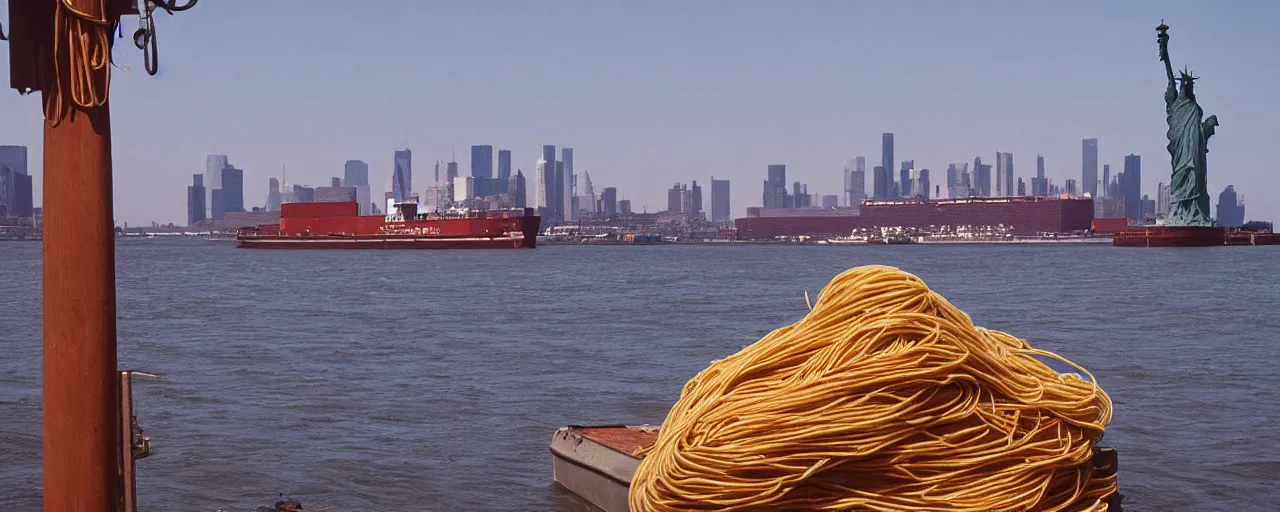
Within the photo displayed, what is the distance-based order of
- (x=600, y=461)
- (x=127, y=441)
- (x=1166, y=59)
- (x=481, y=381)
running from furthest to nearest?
(x=1166, y=59) < (x=481, y=381) < (x=600, y=461) < (x=127, y=441)

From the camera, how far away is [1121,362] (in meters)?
19.0

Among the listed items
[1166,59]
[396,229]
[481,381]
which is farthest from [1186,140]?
[481,381]

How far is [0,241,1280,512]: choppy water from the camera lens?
32.9 feet

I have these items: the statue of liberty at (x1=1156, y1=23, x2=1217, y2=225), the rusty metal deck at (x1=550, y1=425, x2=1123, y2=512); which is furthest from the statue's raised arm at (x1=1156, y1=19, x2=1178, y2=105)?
the rusty metal deck at (x1=550, y1=425, x2=1123, y2=512)

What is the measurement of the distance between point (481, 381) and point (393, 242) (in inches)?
3096

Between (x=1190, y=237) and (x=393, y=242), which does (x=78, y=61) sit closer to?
(x=393, y=242)

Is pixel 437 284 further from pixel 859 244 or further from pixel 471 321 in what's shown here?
pixel 859 244

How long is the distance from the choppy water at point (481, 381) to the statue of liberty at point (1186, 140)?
49.5m

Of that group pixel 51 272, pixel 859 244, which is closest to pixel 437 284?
pixel 51 272

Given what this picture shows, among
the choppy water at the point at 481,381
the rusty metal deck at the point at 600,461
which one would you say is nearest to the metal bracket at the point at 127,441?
the rusty metal deck at the point at 600,461

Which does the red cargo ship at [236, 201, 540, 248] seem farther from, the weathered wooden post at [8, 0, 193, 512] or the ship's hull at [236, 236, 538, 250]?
the weathered wooden post at [8, 0, 193, 512]

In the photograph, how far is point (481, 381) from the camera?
16375mm

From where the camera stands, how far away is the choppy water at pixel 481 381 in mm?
10023

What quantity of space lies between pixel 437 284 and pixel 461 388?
29.9 m
